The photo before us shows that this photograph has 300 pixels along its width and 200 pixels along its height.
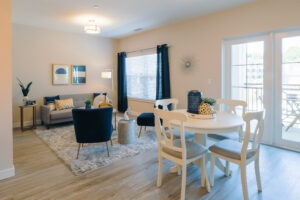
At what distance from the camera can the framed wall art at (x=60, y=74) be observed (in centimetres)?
588

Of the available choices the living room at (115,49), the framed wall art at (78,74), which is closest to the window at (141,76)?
the living room at (115,49)

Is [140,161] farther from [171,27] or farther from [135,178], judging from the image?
[171,27]

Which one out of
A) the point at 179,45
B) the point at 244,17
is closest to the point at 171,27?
the point at 179,45

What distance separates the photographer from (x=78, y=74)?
6.38 m

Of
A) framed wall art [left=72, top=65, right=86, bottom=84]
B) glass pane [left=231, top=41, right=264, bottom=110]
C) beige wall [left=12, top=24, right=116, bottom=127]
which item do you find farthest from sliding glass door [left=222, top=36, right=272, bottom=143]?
framed wall art [left=72, top=65, right=86, bottom=84]

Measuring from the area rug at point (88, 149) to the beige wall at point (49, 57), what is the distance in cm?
151

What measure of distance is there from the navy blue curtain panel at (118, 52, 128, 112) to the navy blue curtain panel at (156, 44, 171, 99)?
5.57ft

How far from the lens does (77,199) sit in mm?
2148

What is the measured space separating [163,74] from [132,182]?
11.6ft

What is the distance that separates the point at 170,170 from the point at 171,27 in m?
3.88

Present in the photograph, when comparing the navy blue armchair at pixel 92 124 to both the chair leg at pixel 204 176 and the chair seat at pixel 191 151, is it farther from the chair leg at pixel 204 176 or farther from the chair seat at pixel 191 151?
the chair leg at pixel 204 176

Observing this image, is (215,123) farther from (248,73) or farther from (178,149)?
(248,73)

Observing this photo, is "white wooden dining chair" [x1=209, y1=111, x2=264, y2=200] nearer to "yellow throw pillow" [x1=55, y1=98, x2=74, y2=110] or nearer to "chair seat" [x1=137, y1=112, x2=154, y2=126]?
"chair seat" [x1=137, y1=112, x2=154, y2=126]

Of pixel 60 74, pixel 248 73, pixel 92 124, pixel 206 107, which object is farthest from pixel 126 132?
pixel 60 74
